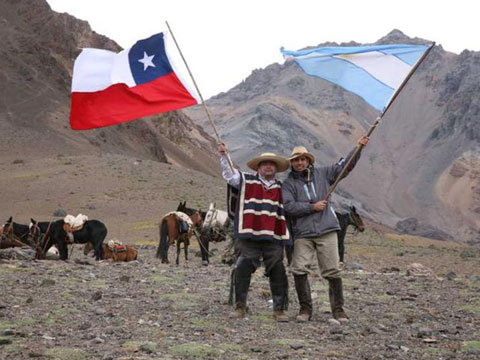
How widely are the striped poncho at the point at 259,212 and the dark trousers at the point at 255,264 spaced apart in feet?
0.52

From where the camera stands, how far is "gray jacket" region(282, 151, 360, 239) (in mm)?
9055

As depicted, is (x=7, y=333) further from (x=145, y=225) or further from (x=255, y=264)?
(x=145, y=225)

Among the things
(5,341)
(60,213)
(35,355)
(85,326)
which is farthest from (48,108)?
(35,355)

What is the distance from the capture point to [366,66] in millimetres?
10711

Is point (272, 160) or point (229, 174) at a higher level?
point (272, 160)

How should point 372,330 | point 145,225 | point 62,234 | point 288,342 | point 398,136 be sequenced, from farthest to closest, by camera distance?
point 398,136 → point 145,225 → point 62,234 → point 372,330 → point 288,342

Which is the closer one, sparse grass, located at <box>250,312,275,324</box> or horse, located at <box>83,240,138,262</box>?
sparse grass, located at <box>250,312,275,324</box>

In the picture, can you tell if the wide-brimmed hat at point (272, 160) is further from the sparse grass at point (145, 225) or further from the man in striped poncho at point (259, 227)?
the sparse grass at point (145, 225)

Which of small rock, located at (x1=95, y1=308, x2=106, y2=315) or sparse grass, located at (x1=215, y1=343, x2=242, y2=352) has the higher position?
small rock, located at (x1=95, y1=308, x2=106, y2=315)

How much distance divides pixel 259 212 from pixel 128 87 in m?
3.38

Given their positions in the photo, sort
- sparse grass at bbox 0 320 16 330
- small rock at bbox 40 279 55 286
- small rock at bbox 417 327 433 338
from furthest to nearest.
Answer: small rock at bbox 40 279 55 286 → small rock at bbox 417 327 433 338 → sparse grass at bbox 0 320 16 330

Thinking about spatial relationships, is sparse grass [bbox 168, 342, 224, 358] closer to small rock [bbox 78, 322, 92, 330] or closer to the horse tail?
small rock [bbox 78, 322, 92, 330]

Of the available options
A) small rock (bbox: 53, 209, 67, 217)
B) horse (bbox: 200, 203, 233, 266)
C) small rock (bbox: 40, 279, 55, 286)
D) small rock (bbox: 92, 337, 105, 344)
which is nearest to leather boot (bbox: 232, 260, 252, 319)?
small rock (bbox: 92, 337, 105, 344)

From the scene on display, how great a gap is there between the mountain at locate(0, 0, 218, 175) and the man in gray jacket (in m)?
46.0
